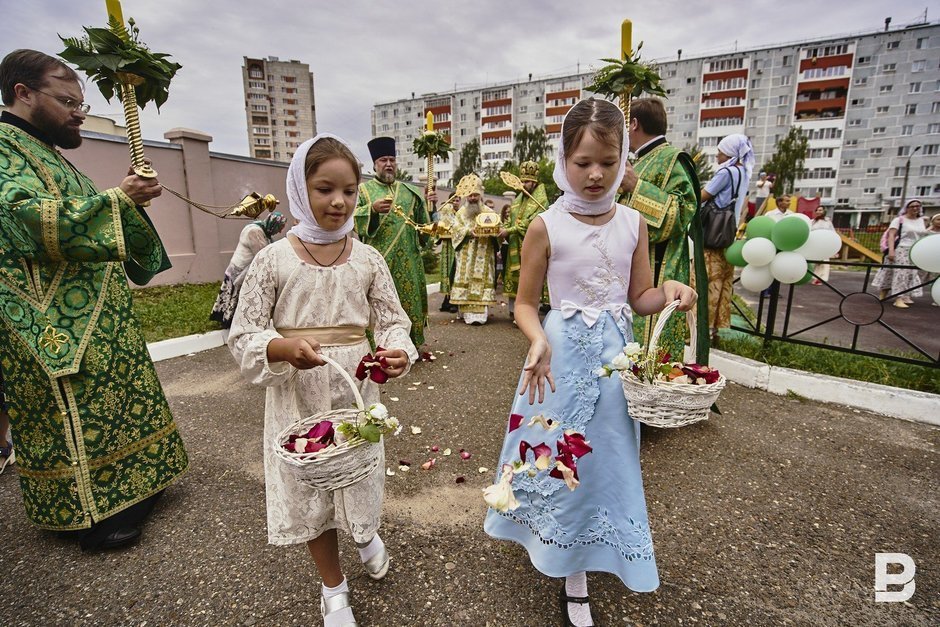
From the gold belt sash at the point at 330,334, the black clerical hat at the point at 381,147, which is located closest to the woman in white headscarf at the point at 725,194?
the black clerical hat at the point at 381,147

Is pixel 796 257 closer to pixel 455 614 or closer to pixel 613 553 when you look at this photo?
pixel 613 553

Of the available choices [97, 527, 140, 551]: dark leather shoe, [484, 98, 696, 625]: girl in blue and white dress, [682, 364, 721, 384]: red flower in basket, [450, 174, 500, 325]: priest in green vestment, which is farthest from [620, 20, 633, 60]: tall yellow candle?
[450, 174, 500, 325]: priest in green vestment

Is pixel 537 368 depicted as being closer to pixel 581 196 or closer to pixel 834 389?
pixel 581 196

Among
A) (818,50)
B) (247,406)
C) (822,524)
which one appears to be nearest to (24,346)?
(247,406)

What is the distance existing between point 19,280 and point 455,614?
253 cm

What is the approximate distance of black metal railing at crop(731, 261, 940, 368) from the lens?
176 inches

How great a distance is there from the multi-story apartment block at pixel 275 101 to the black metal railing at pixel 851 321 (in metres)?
83.2

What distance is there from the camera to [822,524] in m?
2.61

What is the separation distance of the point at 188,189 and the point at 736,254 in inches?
393

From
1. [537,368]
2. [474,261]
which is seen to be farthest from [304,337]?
[474,261]

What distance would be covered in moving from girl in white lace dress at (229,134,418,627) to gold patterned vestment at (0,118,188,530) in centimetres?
92

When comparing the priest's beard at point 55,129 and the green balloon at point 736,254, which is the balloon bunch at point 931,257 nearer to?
the green balloon at point 736,254

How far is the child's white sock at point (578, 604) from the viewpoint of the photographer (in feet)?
6.22

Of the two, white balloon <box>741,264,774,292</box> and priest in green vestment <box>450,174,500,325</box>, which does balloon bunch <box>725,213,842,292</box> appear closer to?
white balloon <box>741,264,774,292</box>
